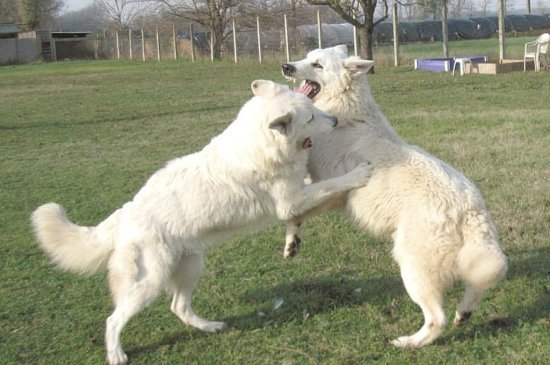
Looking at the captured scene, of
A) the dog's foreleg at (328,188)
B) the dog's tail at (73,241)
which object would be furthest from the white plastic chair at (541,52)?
the dog's tail at (73,241)

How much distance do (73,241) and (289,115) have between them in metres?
1.68

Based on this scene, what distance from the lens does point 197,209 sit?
4.26m

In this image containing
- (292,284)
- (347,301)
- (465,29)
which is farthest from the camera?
(465,29)

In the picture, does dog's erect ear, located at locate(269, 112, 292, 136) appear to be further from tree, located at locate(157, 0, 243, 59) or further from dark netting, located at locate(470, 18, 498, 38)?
dark netting, located at locate(470, 18, 498, 38)

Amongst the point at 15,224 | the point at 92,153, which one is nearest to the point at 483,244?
the point at 15,224

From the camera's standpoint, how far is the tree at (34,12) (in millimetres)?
67188

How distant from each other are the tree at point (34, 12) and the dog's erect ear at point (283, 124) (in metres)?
69.2

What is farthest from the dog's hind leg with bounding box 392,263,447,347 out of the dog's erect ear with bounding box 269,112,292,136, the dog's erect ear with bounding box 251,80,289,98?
the dog's erect ear with bounding box 251,80,289,98

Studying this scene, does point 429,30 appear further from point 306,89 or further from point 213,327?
point 213,327

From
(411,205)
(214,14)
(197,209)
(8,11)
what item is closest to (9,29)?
(8,11)

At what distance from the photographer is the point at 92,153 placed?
38.4 feet

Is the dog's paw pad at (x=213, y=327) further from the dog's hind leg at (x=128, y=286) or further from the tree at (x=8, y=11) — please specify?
the tree at (x=8, y=11)

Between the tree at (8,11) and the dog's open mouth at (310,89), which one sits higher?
the tree at (8,11)

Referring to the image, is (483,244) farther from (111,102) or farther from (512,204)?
(111,102)
